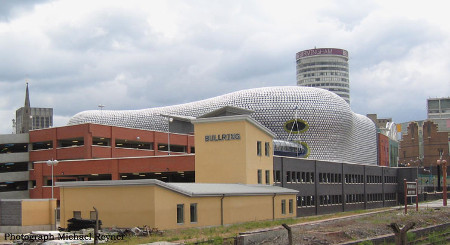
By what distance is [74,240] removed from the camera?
99.8 feet

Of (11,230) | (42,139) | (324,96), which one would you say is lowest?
(11,230)

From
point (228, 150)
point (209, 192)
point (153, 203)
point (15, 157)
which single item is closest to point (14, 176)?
point (15, 157)

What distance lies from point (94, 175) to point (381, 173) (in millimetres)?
53277

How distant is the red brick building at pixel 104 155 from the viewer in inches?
2805

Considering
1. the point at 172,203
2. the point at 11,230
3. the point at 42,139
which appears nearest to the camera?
the point at 172,203

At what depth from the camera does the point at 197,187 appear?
144 feet

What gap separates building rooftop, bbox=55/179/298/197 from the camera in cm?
3828

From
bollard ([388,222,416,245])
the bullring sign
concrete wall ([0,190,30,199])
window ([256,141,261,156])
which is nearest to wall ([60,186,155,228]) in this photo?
the bullring sign

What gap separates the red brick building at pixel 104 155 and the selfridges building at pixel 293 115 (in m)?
28.0

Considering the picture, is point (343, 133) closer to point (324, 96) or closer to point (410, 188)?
point (324, 96)

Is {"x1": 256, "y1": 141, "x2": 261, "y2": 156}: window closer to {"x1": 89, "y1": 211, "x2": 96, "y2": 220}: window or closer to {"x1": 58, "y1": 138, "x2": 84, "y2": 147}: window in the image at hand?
{"x1": 89, "y1": 211, "x2": 96, "y2": 220}: window

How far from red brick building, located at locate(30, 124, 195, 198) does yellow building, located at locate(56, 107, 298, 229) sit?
46.0 feet

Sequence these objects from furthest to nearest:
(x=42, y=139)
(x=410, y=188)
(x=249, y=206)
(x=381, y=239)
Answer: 1. (x=42, y=139)
2. (x=410, y=188)
3. (x=249, y=206)
4. (x=381, y=239)

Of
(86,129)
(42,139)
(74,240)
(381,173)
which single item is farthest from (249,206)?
(381,173)
